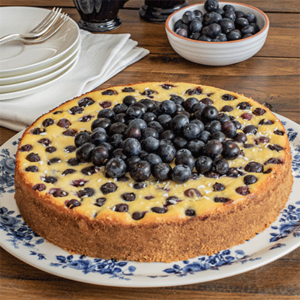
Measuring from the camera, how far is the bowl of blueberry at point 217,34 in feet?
6.85

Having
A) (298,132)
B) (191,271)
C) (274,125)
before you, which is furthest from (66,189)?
(298,132)

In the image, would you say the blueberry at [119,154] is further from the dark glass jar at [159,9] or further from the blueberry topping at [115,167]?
the dark glass jar at [159,9]

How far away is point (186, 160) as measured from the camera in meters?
1.23

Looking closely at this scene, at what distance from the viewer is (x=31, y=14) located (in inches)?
92.2

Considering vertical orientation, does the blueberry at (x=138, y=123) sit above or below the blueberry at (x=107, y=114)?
above

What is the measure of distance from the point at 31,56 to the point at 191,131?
109cm

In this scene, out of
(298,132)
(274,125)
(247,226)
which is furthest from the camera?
(298,132)

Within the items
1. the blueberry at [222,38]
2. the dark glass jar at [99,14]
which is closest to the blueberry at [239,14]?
the blueberry at [222,38]

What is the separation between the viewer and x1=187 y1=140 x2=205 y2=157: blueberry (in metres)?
1.29

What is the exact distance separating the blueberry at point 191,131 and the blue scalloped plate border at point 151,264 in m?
0.35

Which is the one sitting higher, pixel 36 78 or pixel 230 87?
pixel 36 78

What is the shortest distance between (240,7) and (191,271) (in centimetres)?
167

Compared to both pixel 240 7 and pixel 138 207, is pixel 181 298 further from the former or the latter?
pixel 240 7

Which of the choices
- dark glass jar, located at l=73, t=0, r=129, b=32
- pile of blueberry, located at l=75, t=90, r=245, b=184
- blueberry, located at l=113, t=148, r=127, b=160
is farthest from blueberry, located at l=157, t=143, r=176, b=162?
dark glass jar, located at l=73, t=0, r=129, b=32
